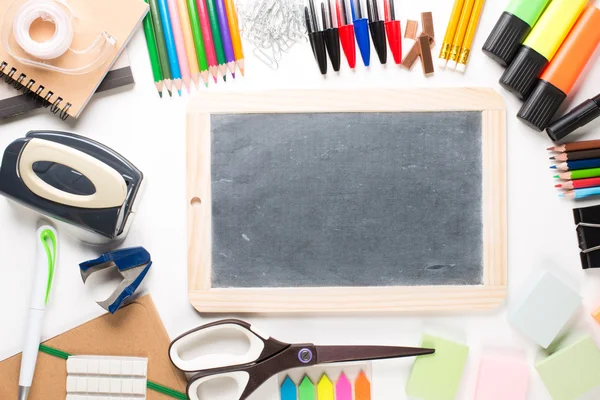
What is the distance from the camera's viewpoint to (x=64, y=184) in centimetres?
79

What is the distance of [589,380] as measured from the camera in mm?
846

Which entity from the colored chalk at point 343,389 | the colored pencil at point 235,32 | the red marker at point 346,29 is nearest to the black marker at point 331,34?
the red marker at point 346,29

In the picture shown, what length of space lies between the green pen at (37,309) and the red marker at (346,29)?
0.50m

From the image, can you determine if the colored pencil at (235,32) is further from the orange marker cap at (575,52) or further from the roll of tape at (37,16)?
the orange marker cap at (575,52)

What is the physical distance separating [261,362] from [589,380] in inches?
18.5

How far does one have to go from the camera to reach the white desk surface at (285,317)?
33.8 inches

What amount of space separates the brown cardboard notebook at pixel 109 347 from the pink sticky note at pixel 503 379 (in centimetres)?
44

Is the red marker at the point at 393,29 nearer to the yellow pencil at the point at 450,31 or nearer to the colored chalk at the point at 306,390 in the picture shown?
the yellow pencil at the point at 450,31

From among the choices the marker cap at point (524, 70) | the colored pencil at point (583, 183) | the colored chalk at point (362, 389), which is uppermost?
the marker cap at point (524, 70)

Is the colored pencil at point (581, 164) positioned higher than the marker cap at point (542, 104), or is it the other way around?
the marker cap at point (542, 104)

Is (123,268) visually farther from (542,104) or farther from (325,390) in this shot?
(542,104)

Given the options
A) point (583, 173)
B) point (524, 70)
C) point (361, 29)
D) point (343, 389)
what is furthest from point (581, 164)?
point (343, 389)

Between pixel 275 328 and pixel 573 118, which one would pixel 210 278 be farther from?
pixel 573 118

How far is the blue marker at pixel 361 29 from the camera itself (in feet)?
2.74
